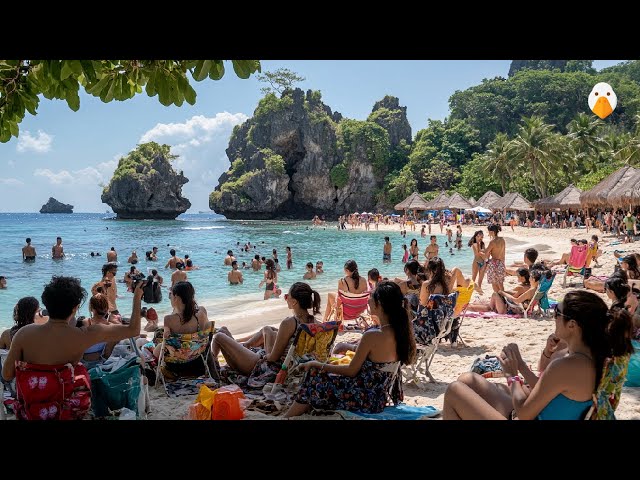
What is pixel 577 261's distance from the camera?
426 inches

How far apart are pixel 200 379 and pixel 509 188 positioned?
40.6 m

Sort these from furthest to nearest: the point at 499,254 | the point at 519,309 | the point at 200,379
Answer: the point at 499,254 → the point at 519,309 → the point at 200,379

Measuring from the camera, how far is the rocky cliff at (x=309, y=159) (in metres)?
57.1

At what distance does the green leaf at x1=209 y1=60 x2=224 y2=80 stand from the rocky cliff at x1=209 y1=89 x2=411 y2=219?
180ft

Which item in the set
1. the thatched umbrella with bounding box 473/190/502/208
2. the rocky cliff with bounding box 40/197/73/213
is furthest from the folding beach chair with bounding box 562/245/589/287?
the rocky cliff with bounding box 40/197/73/213

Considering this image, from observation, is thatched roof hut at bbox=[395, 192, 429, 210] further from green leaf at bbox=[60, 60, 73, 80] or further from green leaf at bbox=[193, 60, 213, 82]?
green leaf at bbox=[60, 60, 73, 80]

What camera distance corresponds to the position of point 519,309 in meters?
7.82

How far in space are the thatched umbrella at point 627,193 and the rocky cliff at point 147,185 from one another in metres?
57.2

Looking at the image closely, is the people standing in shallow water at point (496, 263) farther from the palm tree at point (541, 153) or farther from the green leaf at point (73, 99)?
the palm tree at point (541, 153)

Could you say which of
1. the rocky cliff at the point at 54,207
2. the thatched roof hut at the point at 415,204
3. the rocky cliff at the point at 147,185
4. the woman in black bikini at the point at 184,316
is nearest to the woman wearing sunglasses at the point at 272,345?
the woman in black bikini at the point at 184,316
